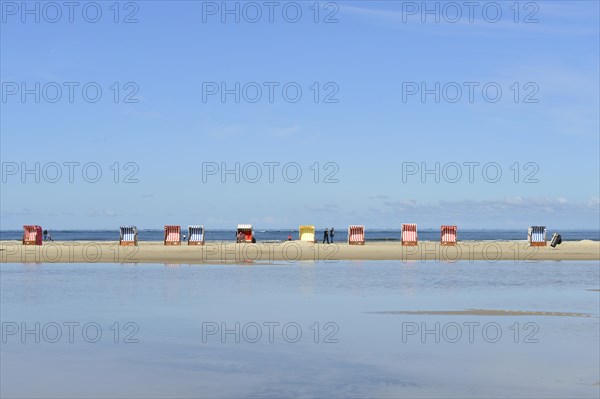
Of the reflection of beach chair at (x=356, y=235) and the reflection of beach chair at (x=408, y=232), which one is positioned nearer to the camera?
the reflection of beach chair at (x=408, y=232)

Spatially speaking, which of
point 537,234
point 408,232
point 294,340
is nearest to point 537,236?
point 537,234

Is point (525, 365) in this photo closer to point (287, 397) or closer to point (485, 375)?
point (485, 375)

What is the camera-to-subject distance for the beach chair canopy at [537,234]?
65.2 m

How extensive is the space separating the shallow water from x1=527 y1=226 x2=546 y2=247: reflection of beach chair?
125 ft

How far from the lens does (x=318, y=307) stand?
20.4m

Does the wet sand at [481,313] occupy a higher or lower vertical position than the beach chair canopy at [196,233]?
lower

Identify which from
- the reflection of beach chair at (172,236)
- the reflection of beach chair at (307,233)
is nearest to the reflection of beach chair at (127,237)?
the reflection of beach chair at (172,236)

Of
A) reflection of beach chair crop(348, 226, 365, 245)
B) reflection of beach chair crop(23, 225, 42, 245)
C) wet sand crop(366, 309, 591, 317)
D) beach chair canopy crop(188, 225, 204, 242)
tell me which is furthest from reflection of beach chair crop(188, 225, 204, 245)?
wet sand crop(366, 309, 591, 317)

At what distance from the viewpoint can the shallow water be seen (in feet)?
35.8

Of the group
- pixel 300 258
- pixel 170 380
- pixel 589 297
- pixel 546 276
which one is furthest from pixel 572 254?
pixel 170 380

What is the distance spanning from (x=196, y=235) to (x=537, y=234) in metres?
28.9

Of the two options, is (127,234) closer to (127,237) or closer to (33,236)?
(127,237)

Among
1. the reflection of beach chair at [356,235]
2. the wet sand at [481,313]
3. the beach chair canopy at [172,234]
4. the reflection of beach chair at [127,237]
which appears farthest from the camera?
the reflection of beach chair at [356,235]

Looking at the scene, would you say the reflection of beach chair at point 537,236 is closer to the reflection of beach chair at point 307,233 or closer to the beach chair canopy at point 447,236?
the beach chair canopy at point 447,236
